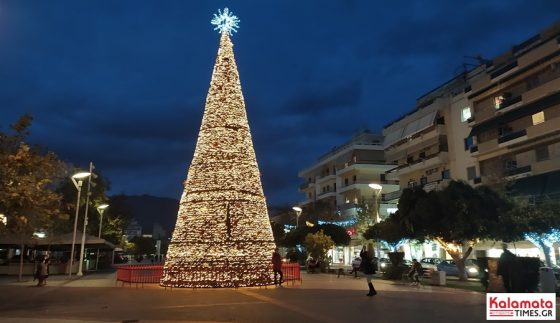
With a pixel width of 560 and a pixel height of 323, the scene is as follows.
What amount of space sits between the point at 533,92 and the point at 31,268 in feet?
119

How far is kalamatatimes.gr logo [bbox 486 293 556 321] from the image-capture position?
1045 cm

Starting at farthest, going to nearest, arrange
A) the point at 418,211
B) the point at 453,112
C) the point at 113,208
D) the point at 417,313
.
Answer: the point at 113,208, the point at 453,112, the point at 418,211, the point at 417,313

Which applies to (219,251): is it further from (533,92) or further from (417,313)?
(533,92)

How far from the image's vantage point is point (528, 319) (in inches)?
411

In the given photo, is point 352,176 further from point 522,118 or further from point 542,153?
point 542,153

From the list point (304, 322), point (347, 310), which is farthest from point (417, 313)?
point (304, 322)

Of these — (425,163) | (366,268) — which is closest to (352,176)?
(425,163)

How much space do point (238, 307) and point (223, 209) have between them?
614cm

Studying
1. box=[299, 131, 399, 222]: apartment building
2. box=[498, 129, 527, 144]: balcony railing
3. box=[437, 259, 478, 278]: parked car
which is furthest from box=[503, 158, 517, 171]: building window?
box=[299, 131, 399, 222]: apartment building

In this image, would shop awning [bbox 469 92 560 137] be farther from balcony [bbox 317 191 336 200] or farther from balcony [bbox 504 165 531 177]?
balcony [bbox 317 191 336 200]

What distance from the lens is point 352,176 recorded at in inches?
2381

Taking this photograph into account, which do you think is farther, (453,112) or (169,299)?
(453,112)

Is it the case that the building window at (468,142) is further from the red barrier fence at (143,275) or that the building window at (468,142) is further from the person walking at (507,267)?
the red barrier fence at (143,275)

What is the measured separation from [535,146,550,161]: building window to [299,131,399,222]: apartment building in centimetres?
2124
